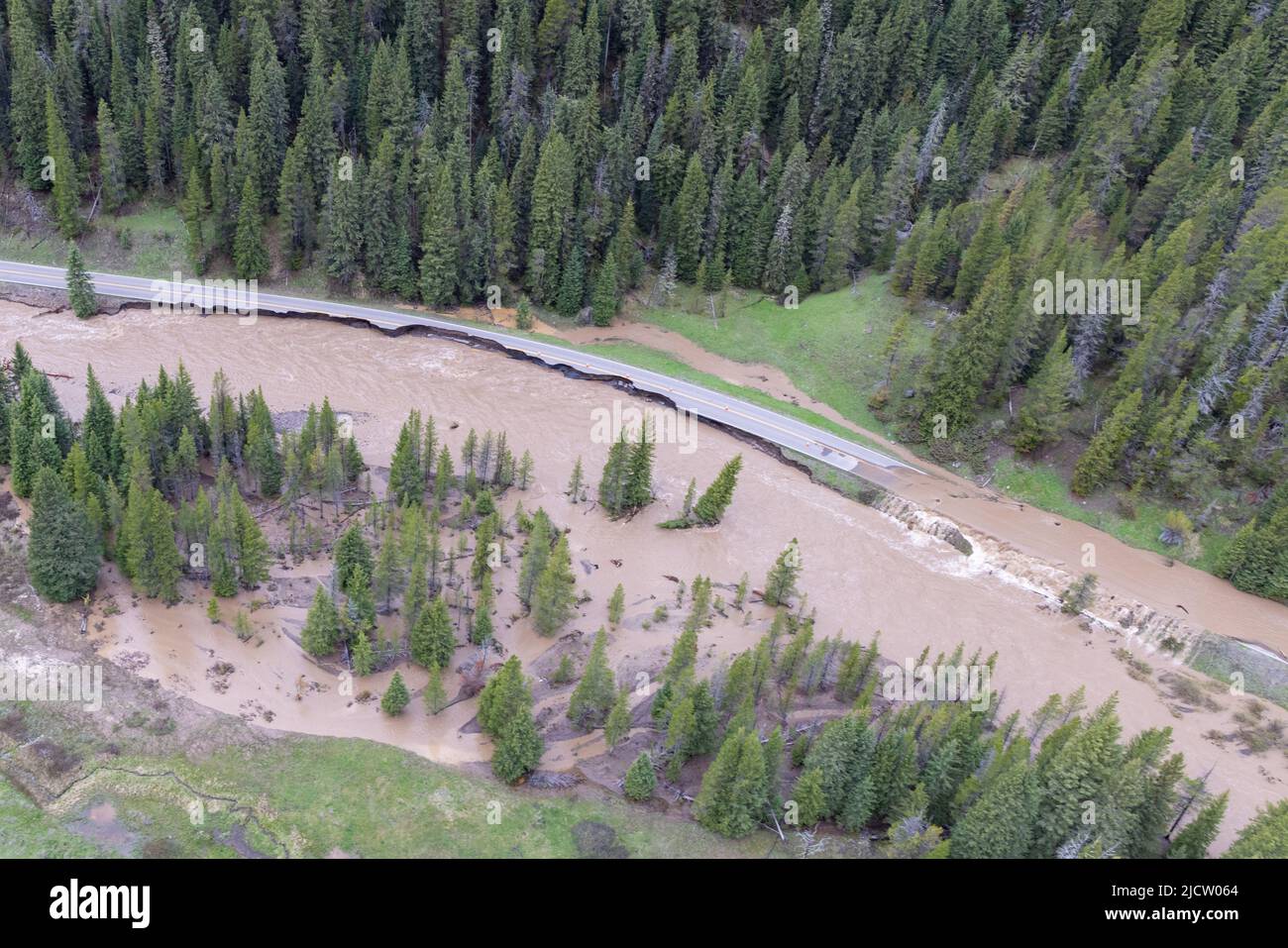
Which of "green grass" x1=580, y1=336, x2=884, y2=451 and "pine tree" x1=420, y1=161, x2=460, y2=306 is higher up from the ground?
"pine tree" x1=420, y1=161, x2=460, y2=306

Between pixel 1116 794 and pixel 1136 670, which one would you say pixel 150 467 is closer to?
pixel 1116 794

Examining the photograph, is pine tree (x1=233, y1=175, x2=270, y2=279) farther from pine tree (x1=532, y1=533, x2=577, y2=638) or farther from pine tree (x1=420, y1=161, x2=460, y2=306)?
pine tree (x1=532, y1=533, x2=577, y2=638)

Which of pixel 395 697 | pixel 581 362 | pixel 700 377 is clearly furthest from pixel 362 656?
pixel 700 377

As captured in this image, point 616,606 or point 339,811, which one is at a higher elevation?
point 616,606

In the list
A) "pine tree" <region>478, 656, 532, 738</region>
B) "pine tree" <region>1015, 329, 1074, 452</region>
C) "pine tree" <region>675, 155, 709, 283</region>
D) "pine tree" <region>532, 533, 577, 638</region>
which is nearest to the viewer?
"pine tree" <region>478, 656, 532, 738</region>

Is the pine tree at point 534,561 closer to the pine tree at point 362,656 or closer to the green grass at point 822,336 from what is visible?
the pine tree at point 362,656

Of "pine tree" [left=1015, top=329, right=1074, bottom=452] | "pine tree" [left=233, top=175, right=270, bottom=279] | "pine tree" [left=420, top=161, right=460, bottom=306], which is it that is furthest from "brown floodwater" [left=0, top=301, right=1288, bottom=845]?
"pine tree" [left=233, top=175, right=270, bottom=279]

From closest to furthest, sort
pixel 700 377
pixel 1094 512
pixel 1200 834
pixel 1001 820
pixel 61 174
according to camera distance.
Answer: pixel 1001 820, pixel 1200 834, pixel 1094 512, pixel 700 377, pixel 61 174

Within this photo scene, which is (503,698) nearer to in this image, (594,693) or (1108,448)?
(594,693)
